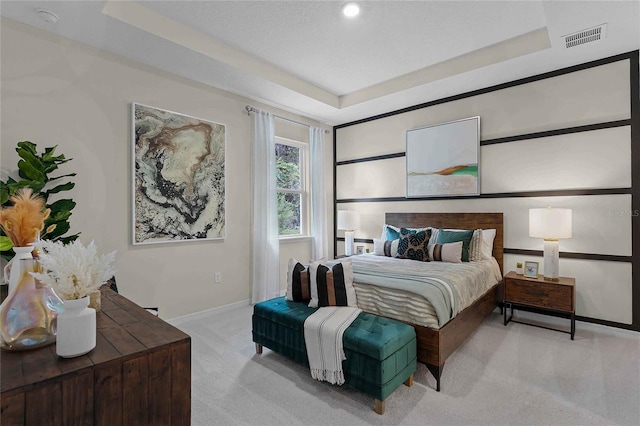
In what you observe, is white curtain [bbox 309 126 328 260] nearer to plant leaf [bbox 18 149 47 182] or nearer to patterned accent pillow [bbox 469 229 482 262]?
patterned accent pillow [bbox 469 229 482 262]

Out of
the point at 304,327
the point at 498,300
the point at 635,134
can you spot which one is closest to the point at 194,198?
the point at 304,327

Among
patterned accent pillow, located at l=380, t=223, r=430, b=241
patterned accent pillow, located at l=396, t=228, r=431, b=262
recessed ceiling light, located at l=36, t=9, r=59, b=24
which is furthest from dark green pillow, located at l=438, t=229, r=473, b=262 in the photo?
recessed ceiling light, located at l=36, t=9, r=59, b=24

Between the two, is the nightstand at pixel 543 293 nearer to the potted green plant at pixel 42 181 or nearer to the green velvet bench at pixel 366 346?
the green velvet bench at pixel 366 346

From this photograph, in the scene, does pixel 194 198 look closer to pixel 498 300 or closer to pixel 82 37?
pixel 82 37

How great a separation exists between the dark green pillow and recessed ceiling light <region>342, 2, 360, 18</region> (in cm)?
250

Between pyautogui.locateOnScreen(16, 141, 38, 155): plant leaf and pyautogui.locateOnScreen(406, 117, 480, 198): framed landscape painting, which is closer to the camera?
pyautogui.locateOnScreen(16, 141, 38, 155): plant leaf

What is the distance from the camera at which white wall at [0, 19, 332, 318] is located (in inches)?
98.8

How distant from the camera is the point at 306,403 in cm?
201

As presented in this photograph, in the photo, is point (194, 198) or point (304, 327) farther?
point (194, 198)

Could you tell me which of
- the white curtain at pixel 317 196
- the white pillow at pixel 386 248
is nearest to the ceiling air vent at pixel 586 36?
the white pillow at pixel 386 248

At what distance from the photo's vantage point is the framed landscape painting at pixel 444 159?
3.88 metres

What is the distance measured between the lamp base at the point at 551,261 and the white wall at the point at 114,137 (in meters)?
3.37

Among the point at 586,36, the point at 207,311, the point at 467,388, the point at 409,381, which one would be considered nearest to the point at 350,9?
the point at 586,36

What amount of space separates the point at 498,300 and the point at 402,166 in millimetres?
2115
